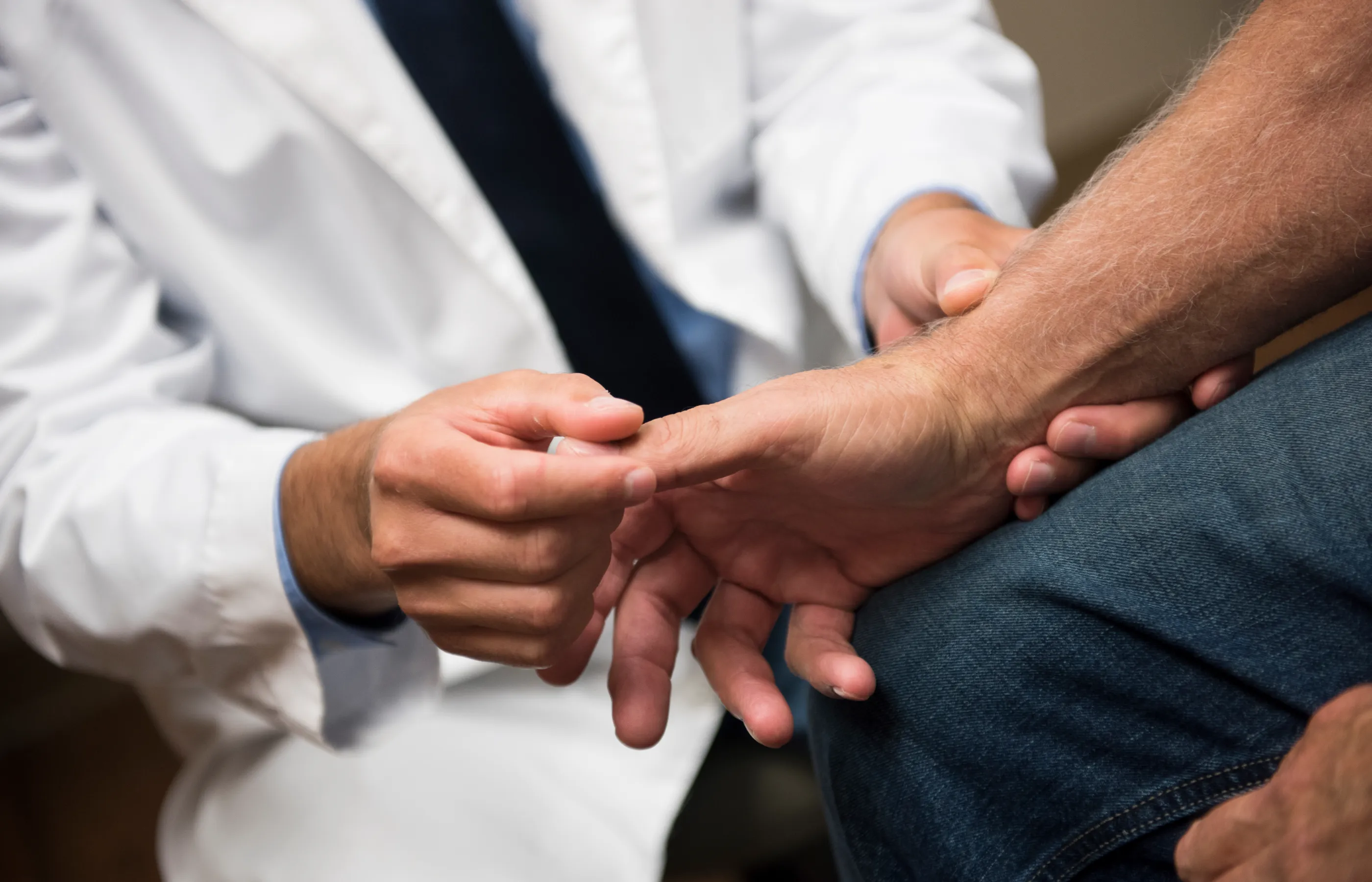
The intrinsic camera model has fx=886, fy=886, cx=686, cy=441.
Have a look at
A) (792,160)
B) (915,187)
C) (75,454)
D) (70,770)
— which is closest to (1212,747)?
(915,187)

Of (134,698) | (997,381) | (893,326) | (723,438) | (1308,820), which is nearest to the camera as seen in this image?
(1308,820)

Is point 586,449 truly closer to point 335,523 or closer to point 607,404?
point 607,404

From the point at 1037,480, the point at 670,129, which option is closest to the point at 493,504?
the point at 1037,480

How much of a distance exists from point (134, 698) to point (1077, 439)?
1499 millimetres

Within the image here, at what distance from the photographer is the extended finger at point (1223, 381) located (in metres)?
0.47

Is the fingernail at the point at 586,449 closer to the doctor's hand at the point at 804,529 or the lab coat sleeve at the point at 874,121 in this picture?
the doctor's hand at the point at 804,529

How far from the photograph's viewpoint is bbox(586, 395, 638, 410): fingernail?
384mm

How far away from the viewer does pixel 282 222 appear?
0.68 metres

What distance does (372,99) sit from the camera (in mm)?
652

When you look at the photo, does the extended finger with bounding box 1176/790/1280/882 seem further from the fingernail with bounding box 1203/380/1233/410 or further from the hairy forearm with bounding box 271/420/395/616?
the hairy forearm with bounding box 271/420/395/616

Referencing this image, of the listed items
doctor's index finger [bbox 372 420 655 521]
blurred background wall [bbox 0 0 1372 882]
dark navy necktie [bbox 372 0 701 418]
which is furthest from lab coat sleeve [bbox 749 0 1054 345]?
blurred background wall [bbox 0 0 1372 882]

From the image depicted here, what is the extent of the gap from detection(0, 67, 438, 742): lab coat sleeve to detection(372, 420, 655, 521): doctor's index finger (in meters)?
0.18

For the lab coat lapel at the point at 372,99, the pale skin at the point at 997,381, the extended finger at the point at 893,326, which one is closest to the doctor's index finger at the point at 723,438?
the pale skin at the point at 997,381

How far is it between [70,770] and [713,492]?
134cm
